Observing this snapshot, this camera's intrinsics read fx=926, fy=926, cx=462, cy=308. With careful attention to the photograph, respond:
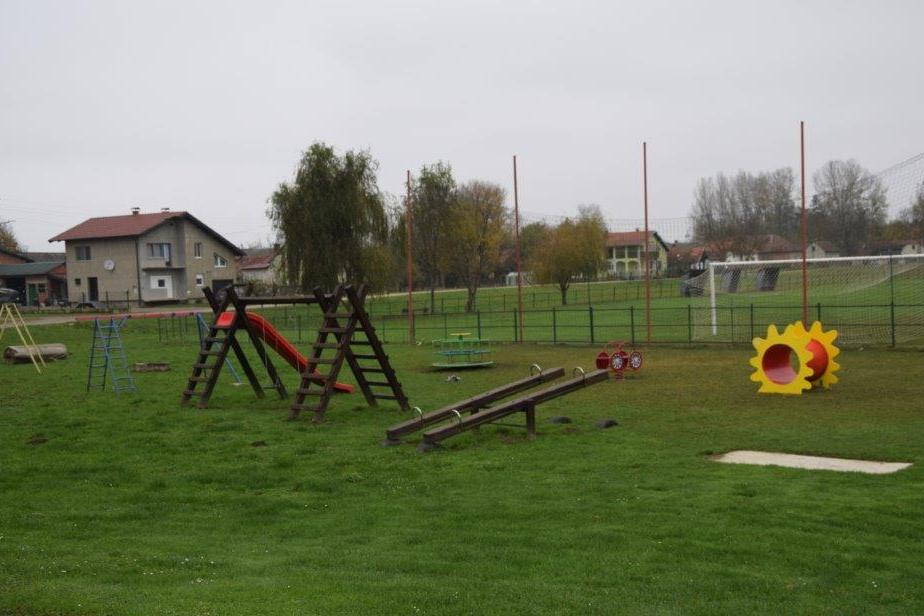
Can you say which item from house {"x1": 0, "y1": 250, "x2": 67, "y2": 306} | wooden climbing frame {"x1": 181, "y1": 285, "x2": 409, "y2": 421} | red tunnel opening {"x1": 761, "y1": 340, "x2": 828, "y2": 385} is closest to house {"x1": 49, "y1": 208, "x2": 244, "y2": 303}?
house {"x1": 0, "y1": 250, "x2": 67, "y2": 306}

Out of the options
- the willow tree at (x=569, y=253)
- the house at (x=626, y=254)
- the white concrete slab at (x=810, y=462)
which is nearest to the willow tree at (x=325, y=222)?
the willow tree at (x=569, y=253)

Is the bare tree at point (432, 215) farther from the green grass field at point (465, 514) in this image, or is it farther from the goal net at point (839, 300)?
the green grass field at point (465, 514)

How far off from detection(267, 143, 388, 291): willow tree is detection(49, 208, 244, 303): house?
71.8ft

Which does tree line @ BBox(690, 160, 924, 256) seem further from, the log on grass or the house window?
the house window

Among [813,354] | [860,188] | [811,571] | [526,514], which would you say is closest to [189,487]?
[526,514]

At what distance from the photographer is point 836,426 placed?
12.8 m

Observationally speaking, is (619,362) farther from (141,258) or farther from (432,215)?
(141,258)

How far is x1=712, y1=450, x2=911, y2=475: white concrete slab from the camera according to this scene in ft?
32.2

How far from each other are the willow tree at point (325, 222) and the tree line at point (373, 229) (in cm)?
5

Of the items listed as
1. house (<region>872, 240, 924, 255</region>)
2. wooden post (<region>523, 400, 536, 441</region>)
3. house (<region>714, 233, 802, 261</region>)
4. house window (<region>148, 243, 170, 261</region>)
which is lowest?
wooden post (<region>523, 400, 536, 441</region>)

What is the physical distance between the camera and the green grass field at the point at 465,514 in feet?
19.3

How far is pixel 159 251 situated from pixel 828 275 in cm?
5168

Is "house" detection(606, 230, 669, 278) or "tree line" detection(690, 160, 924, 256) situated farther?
"house" detection(606, 230, 669, 278)

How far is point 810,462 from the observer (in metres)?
10.4
